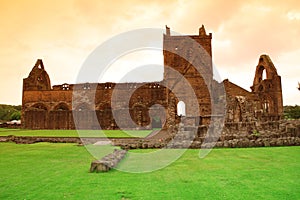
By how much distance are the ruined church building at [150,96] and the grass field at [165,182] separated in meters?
13.9

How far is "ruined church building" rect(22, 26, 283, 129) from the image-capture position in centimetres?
2536

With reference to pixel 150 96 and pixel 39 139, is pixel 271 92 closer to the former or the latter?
pixel 150 96

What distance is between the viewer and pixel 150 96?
30.7 metres

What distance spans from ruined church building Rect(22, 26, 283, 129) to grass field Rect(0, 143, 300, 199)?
1391 centimetres

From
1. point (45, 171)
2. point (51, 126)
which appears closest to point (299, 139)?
point (45, 171)

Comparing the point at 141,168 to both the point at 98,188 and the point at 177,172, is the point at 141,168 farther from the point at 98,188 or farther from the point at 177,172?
the point at 98,188

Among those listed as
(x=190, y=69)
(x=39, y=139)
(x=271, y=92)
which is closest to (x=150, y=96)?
(x=190, y=69)

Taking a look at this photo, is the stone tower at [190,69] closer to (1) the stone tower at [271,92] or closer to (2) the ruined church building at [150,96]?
(2) the ruined church building at [150,96]

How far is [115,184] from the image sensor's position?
493 cm

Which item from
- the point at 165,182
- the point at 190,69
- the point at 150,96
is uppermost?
the point at 190,69

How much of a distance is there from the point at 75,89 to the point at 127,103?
21.6 ft

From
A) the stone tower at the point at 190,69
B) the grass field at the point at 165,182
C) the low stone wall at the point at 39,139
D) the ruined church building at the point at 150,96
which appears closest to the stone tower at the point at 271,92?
the ruined church building at the point at 150,96

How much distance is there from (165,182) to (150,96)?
2574cm

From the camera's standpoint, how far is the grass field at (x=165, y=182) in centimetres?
421
